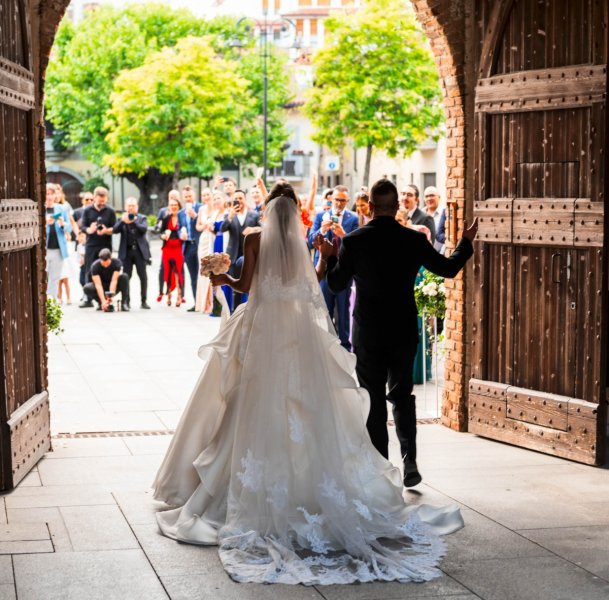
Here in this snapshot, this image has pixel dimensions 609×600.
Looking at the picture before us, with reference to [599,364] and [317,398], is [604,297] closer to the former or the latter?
[599,364]

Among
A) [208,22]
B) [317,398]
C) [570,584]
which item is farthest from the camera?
[208,22]

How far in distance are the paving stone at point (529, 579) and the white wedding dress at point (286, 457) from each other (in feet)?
0.68

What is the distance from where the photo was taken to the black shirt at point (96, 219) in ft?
65.3

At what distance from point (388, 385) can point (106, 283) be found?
13.0 m

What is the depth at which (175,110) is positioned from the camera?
167 feet

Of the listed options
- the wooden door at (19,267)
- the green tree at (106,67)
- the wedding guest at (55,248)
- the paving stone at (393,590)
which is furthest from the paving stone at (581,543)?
the green tree at (106,67)

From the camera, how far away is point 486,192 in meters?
8.84

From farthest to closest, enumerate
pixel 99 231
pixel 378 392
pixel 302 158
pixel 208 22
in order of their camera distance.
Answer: pixel 302 158 → pixel 208 22 → pixel 99 231 → pixel 378 392

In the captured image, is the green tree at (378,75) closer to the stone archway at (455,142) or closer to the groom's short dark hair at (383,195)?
the stone archway at (455,142)

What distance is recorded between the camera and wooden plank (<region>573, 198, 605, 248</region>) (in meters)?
7.87

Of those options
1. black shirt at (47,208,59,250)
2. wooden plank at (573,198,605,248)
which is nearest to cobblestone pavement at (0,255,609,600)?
wooden plank at (573,198,605,248)

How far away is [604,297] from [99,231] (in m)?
13.1

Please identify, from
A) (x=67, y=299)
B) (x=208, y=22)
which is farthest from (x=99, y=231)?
(x=208, y=22)

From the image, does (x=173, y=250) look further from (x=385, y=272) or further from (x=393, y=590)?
(x=393, y=590)
